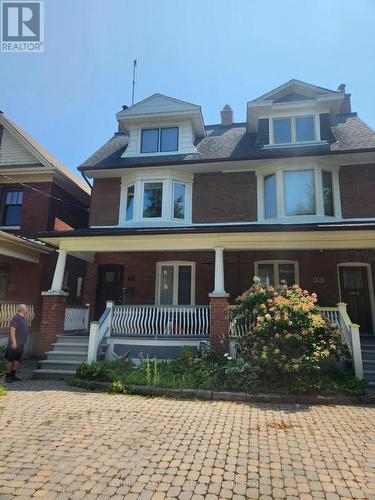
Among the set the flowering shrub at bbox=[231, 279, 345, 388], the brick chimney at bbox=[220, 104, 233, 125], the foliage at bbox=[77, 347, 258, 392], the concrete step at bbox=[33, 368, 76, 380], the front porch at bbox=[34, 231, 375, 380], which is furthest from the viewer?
the brick chimney at bbox=[220, 104, 233, 125]

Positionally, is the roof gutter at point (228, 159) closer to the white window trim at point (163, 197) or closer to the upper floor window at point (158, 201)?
the white window trim at point (163, 197)

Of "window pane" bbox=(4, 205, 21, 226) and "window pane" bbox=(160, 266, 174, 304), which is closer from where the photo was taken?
"window pane" bbox=(160, 266, 174, 304)

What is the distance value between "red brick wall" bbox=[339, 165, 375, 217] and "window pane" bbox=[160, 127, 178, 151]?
21.4 ft

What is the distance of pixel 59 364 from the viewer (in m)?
8.82

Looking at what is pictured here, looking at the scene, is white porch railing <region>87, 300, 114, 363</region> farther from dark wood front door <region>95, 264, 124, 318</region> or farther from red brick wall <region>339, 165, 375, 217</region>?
red brick wall <region>339, 165, 375, 217</region>

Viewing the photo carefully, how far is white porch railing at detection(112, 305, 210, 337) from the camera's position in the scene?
9.61m

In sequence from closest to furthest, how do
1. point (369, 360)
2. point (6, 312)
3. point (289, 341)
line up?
point (289, 341)
point (369, 360)
point (6, 312)

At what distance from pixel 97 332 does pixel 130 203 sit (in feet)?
18.5

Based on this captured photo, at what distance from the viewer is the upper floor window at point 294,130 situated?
12531 mm

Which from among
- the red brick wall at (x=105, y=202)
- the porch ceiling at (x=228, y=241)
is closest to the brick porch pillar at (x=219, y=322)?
the porch ceiling at (x=228, y=241)

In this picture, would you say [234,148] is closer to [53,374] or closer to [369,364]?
[369,364]

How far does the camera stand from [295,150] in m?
11.9

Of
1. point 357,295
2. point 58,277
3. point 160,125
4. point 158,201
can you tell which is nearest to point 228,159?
point 158,201

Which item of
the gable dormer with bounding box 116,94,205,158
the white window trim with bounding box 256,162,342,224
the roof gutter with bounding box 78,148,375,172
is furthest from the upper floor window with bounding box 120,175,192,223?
the white window trim with bounding box 256,162,342,224
